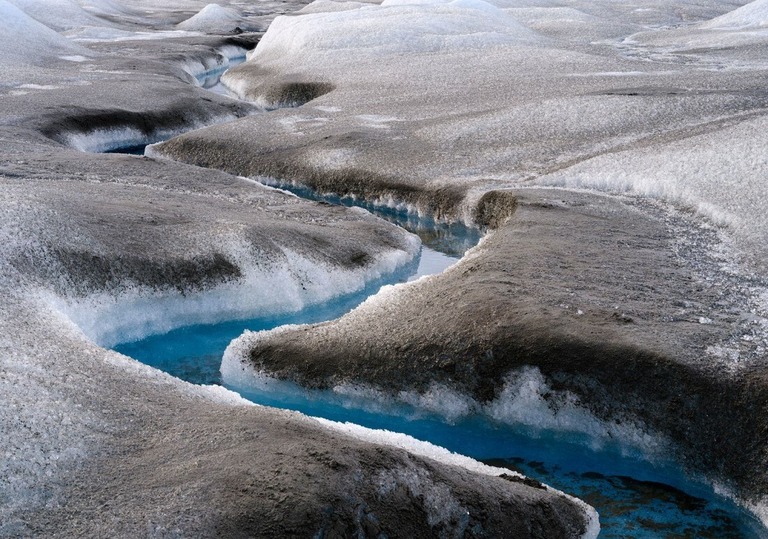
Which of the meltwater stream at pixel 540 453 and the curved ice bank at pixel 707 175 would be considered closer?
the meltwater stream at pixel 540 453

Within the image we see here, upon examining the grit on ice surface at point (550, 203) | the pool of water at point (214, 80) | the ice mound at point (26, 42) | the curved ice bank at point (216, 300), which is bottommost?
the pool of water at point (214, 80)

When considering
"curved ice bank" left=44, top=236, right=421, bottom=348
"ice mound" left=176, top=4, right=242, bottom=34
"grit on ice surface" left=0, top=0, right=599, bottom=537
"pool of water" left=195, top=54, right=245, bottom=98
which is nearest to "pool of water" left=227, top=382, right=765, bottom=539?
"grit on ice surface" left=0, top=0, right=599, bottom=537

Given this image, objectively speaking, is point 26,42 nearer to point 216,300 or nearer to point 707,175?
point 216,300

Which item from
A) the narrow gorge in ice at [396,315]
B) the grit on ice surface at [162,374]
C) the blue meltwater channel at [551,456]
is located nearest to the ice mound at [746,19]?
the narrow gorge in ice at [396,315]

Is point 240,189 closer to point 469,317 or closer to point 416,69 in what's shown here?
point 469,317

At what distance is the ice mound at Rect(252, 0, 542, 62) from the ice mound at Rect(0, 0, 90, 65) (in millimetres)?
8732

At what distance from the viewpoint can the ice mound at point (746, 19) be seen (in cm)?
4456

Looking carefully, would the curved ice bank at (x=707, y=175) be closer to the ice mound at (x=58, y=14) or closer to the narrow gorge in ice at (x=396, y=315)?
the narrow gorge in ice at (x=396, y=315)

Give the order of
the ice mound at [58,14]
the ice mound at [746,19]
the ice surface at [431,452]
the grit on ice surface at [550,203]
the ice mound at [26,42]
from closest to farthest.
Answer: the ice surface at [431,452]
the grit on ice surface at [550,203]
the ice mound at [26,42]
the ice mound at [746,19]
the ice mound at [58,14]

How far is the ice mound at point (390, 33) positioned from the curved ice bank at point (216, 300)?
72.3 feet

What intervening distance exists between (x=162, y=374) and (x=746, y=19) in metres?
42.8

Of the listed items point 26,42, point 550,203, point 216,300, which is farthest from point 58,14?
point 216,300

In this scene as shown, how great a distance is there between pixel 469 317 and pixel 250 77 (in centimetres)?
2728

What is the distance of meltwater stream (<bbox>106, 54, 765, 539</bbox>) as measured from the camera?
9758 mm
